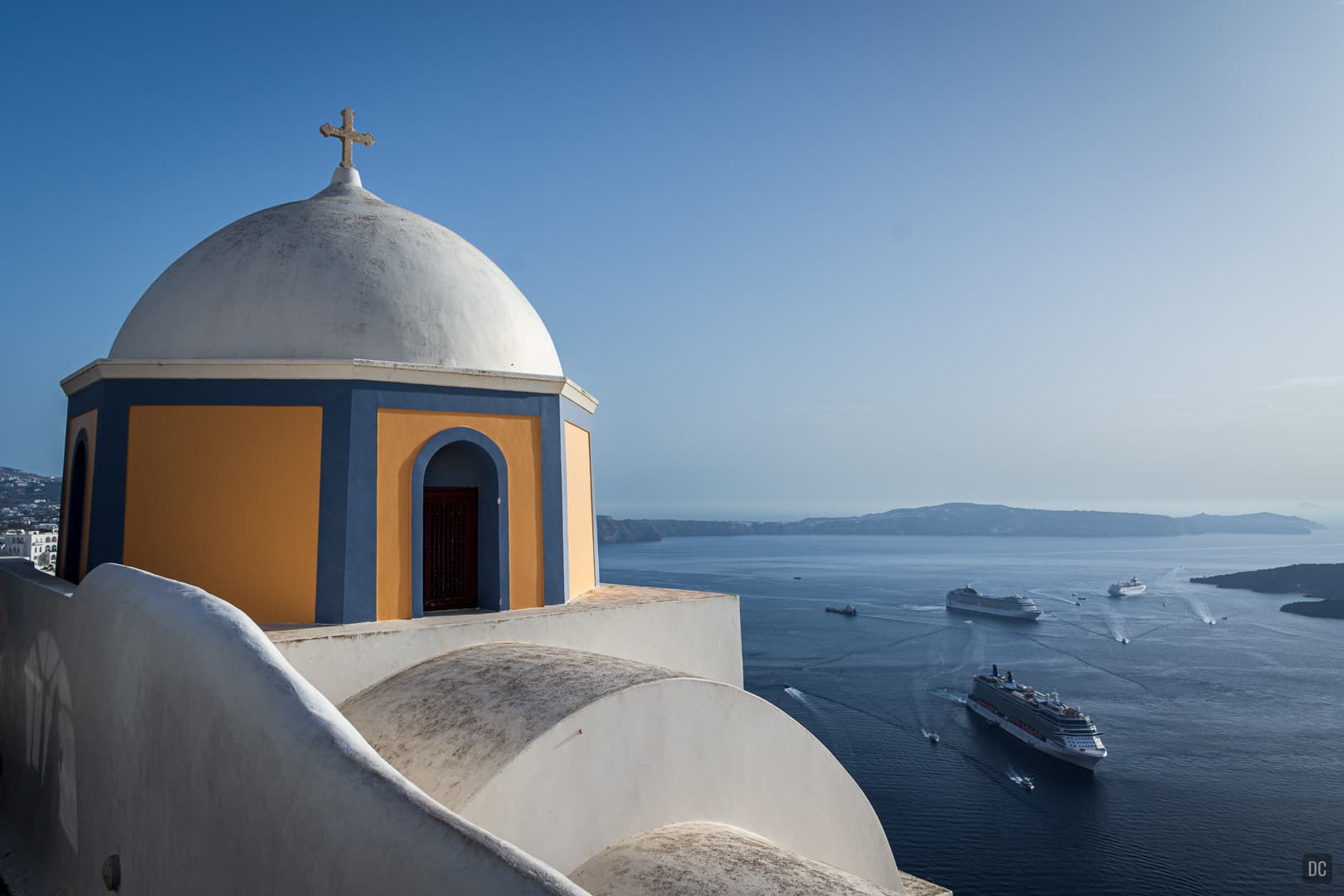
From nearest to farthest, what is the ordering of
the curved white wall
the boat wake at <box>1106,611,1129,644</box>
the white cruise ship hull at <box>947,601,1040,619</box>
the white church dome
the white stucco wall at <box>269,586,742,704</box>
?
the curved white wall → the white stucco wall at <box>269,586,742,704</box> → the white church dome → the boat wake at <box>1106,611,1129,644</box> → the white cruise ship hull at <box>947,601,1040,619</box>

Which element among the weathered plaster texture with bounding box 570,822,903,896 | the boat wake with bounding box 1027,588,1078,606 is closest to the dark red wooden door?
the weathered plaster texture with bounding box 570,822,903,896

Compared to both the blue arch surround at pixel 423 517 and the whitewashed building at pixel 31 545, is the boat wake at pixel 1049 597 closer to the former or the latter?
the whitewashed building at pixel 31 545

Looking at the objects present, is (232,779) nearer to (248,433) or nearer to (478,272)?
(248,433)

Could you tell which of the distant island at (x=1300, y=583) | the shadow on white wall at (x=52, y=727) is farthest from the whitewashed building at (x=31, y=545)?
the distant island at (x=1300, y=583)

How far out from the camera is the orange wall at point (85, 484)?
19.5 feet

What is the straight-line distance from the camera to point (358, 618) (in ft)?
18.9

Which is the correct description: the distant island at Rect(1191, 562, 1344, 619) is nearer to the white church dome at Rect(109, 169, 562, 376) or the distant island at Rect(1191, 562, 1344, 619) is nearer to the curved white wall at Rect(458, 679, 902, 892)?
the curved white wall at Rect(458, 679, 902, 892)

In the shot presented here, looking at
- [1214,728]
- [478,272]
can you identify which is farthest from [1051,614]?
[478,272]

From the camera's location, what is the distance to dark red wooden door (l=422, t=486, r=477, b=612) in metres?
6.39

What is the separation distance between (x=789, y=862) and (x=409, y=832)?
249cm

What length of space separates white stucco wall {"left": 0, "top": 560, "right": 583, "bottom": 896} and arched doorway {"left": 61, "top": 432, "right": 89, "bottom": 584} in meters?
1.05

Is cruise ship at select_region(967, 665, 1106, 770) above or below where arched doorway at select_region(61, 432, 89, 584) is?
below

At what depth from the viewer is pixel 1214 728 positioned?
28750mm

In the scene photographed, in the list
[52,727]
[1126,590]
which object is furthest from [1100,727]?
[1126,590]
